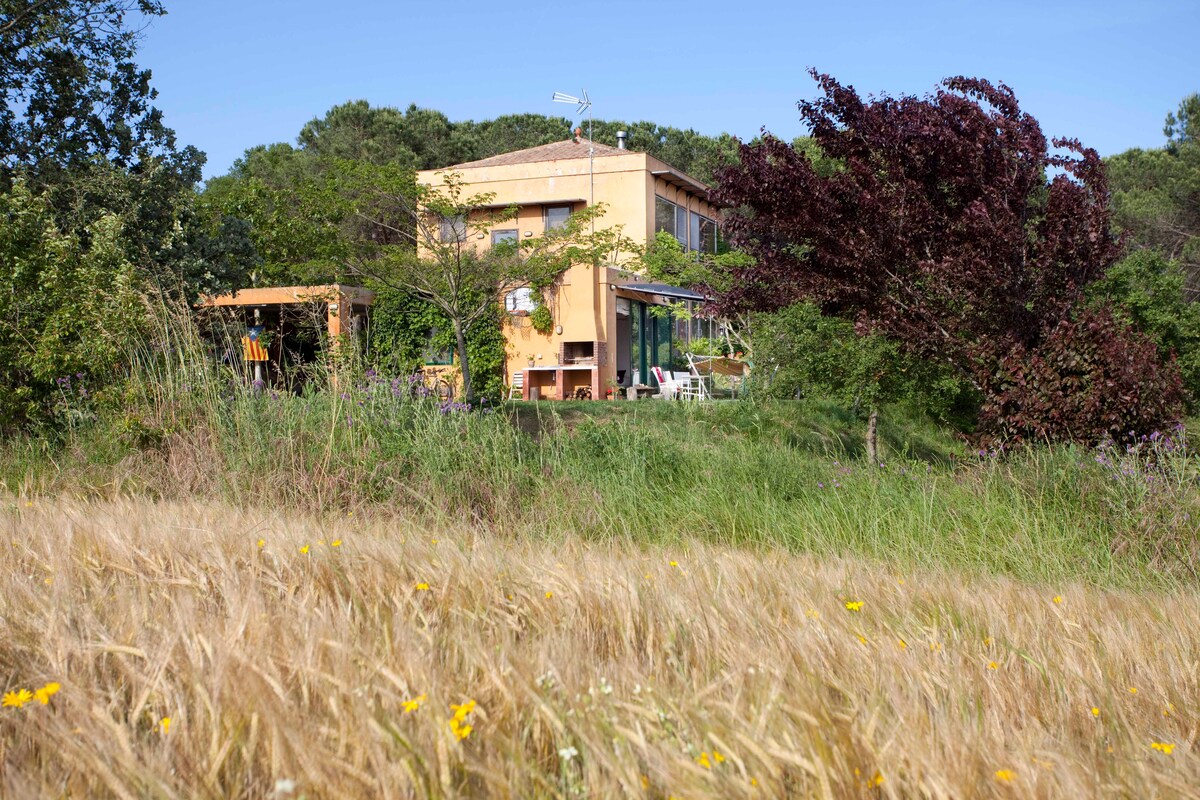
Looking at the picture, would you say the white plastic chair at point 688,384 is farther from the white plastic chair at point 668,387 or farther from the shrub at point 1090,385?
the shrub at point 1090,385

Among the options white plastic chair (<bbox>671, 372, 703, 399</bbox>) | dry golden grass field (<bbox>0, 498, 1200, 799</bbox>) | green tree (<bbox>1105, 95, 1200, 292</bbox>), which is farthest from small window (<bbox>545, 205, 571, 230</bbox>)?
dry golden grass field (<bbox>0, 498, 1200, 799</bbox>)

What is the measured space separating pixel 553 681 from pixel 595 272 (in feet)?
63.8

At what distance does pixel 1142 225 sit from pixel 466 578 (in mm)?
33569

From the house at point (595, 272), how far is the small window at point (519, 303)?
0.02 metres

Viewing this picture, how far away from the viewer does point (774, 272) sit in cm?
824

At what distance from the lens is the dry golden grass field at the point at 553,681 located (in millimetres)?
1700

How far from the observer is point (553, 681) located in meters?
2.04

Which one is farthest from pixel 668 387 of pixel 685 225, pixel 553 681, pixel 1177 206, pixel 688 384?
pixel 1177 206

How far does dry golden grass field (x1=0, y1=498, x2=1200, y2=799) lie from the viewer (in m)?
1.70

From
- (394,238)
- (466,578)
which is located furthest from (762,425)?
(394,238)

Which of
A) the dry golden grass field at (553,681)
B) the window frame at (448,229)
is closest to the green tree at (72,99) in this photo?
the window frame at (448,229)

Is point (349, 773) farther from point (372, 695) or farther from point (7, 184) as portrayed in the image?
point (7, 184)

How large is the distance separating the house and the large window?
3 cm

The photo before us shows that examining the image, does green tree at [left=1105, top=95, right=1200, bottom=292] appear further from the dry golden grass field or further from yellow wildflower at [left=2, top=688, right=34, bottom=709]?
yellow wildflower at [left=2, top=688, right=34, bottom=709]
